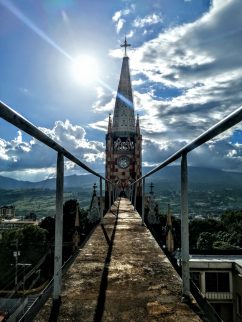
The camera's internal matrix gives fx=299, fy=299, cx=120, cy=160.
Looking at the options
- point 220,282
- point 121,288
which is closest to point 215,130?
point 121,288

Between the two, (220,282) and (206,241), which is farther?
(206,241)

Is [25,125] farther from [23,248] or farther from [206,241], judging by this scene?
[206,241]

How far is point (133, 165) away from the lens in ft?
Result: 153

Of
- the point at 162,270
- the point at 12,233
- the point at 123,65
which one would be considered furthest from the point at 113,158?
the point at 162,270

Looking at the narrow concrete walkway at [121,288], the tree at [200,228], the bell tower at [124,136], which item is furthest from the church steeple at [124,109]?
the narrow concrete walkway at [121,288]

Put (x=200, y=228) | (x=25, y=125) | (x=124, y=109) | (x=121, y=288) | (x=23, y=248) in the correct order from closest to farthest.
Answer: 1. (x=25, y=125)
2. (x=121, y=288)
3. (x=23, y=248)
4. (x=124, y=109)
5. (x=200, y=228)

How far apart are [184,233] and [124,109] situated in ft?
152

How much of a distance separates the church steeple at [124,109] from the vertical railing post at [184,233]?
45.7m

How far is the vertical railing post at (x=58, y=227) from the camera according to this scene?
2301 mm

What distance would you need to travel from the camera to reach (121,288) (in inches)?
102

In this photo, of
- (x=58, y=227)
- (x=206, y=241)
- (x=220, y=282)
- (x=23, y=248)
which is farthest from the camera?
(x=206, y=241)

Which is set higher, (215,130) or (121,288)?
(215,130)

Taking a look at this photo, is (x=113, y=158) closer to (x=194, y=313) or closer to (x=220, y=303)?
(x=220, y=303)

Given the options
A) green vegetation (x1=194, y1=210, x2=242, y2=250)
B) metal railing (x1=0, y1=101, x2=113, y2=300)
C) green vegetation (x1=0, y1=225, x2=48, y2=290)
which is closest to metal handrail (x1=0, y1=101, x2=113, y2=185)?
metal railing (x1=0, y1=101, x2=113, y2=300)
